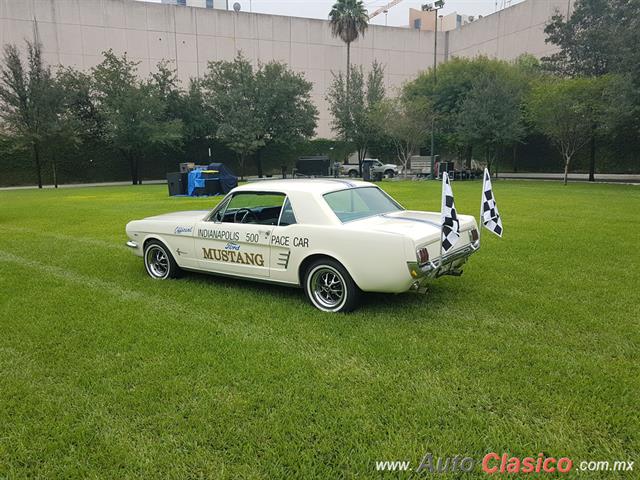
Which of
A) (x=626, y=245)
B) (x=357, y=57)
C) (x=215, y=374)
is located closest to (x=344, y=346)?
(x=215, y=374)

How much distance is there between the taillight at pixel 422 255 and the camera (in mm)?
4273

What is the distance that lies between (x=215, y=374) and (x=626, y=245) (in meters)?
7.79

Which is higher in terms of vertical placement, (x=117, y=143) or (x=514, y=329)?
(x=117, y=143)

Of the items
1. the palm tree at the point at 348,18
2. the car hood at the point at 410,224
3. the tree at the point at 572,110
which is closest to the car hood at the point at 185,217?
the car hood at the point at 410,224

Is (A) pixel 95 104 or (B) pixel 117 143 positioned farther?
(A) pixel 95 104

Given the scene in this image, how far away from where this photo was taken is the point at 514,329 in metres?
4.30

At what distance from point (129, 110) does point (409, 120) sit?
→ 66.5ft

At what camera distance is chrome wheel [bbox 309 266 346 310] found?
477 cm

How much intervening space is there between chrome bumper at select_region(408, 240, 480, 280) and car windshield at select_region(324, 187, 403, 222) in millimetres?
1031

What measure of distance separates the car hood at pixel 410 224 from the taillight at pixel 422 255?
0.11 metres

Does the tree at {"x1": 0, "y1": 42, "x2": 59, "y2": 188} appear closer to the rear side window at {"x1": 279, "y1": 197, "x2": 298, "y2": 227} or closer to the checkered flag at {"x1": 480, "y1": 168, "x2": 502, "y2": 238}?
the rear side window at {"x1": 279, "y1": 197, "x2": 298, "y2": 227}

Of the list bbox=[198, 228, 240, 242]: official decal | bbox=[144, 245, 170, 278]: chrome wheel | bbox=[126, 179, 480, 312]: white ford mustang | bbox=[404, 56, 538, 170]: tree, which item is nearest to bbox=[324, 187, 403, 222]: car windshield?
bbox=[126, 179, 480, 312]: white ford mustang

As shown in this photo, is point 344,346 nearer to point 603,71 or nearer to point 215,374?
point 215,374
